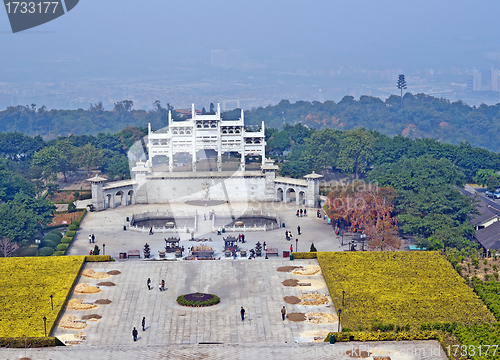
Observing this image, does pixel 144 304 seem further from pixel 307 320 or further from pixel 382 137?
pixel 382 137

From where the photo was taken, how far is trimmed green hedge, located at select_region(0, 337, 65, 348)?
4753cm

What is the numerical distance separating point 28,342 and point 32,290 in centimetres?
983

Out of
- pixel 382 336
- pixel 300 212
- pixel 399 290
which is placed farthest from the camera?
pixel 300 212

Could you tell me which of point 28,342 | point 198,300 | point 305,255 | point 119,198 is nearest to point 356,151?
point 119,198

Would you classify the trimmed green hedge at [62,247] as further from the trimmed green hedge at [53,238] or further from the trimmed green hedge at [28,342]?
the trimmed green hedge at [28,342]

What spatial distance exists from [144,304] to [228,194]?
128 ft

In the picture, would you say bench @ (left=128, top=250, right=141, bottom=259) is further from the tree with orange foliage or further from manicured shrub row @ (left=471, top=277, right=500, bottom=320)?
manicured shrub row @ (left=471, top=277, right=500, bottom=320)

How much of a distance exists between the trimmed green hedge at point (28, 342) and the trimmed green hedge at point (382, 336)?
1799 cm

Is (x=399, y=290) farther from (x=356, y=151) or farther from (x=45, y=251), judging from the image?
(x=356, y=151)

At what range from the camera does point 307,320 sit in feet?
175

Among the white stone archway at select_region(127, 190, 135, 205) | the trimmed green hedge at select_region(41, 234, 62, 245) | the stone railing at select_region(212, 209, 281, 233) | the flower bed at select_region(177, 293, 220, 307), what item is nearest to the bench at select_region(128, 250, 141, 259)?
the trimmed green hedge at select_region(41, 234, 62, 245)

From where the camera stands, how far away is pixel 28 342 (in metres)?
47.8

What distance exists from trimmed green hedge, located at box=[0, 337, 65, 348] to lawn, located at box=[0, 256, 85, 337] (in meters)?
1.35

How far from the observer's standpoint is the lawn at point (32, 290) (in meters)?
50.8
